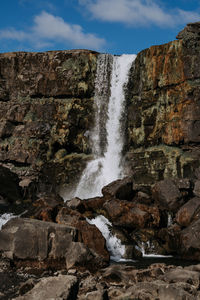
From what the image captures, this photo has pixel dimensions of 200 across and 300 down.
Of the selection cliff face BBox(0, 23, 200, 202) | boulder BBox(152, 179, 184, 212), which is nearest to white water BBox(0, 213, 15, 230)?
cliff face BBox(0, 23, 200, 202)

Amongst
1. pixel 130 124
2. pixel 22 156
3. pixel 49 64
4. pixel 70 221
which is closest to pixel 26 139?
pixel 22 156

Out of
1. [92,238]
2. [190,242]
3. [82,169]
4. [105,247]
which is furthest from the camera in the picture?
[82,169]

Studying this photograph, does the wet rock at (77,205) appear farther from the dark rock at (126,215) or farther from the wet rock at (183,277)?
the wet rock at (183,277)

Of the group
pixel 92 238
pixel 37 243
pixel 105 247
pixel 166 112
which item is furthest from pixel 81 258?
pixel 166 112

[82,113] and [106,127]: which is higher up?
[82,113]

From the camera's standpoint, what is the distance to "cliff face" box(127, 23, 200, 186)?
29.6 meters

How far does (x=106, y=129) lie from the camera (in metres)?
36.1

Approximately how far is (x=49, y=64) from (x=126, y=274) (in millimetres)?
28439

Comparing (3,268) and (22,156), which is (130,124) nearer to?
(22,156)

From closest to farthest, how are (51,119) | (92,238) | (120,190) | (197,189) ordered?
(92,238) < (197,189) < (120,190) < (51,119)

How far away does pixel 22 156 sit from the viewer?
122ft

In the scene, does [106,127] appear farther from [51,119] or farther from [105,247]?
[105,247]

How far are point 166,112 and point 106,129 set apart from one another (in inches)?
283

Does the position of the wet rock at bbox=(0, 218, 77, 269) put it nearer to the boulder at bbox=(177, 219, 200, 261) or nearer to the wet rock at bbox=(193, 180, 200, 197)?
the boulder at bbox=(177, 219, 200, 261)
